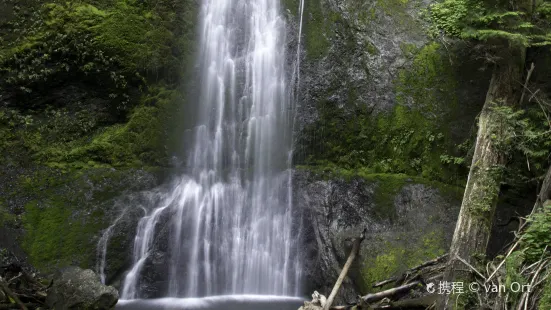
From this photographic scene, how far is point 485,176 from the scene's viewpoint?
25.3 ft

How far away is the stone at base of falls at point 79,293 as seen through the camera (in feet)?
22.9

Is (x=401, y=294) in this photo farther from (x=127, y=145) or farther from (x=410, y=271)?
(x=127, y=145)

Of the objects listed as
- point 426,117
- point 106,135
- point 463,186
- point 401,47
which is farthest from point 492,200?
point 106,135

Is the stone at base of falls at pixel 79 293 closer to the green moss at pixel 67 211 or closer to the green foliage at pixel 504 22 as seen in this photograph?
the green moss at pixel 67 211

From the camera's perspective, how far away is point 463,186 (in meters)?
9.59

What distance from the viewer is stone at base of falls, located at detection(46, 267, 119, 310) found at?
6.97 meters

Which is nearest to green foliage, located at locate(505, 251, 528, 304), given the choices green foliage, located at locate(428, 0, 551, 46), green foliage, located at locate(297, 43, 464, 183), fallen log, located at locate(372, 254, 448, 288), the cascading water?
fallen log, located at locate(372, 254, 448, 288)

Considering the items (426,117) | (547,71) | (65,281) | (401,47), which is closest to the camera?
(65,281)

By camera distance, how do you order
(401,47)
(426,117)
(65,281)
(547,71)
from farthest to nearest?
1. (401,47)
2. (426,117)
3. (547,71)
4. (65,281)

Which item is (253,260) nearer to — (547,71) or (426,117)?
(426,117)

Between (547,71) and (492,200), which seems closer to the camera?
(492,200)

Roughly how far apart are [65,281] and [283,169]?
5.24 meters

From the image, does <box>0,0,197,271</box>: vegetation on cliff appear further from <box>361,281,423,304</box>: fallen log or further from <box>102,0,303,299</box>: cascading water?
<box>361,281,423,304</box>: fallen log

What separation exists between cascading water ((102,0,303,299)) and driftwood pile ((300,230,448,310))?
2340mm
